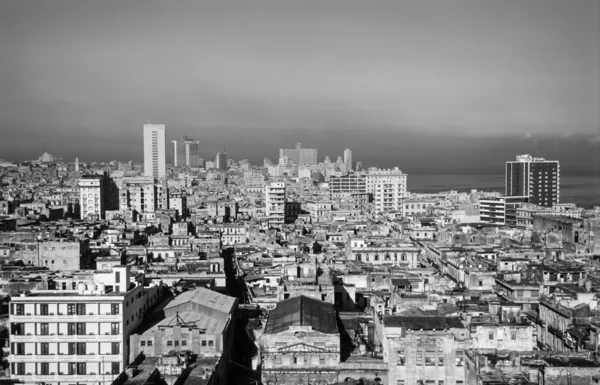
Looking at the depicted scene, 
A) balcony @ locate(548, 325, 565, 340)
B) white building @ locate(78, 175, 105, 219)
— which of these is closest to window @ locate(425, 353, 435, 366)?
balcony @ locate(548, 325, 565, 340)

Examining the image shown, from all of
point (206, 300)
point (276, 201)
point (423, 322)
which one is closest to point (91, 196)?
point (276, 201)

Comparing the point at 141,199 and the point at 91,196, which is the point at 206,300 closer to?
the point at 141,199

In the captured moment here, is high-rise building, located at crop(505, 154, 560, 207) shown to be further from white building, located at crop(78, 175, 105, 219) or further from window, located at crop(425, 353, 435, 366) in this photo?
window, located at crop(425, 353, 435, 366)

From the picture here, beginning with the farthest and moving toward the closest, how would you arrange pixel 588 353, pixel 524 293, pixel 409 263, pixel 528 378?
pixel 409 263
pixel 524 293
pixel 588 353
pixel 528 378

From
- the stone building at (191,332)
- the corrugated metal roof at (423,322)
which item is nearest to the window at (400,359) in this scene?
the corrugated metal roof at (423,322)

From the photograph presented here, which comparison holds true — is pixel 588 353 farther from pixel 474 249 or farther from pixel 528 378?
pixel 474 249

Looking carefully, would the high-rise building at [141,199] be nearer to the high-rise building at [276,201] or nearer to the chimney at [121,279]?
the high-rise building at [276,201]

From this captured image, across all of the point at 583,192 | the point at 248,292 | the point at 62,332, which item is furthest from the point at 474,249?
the point at 583,192
